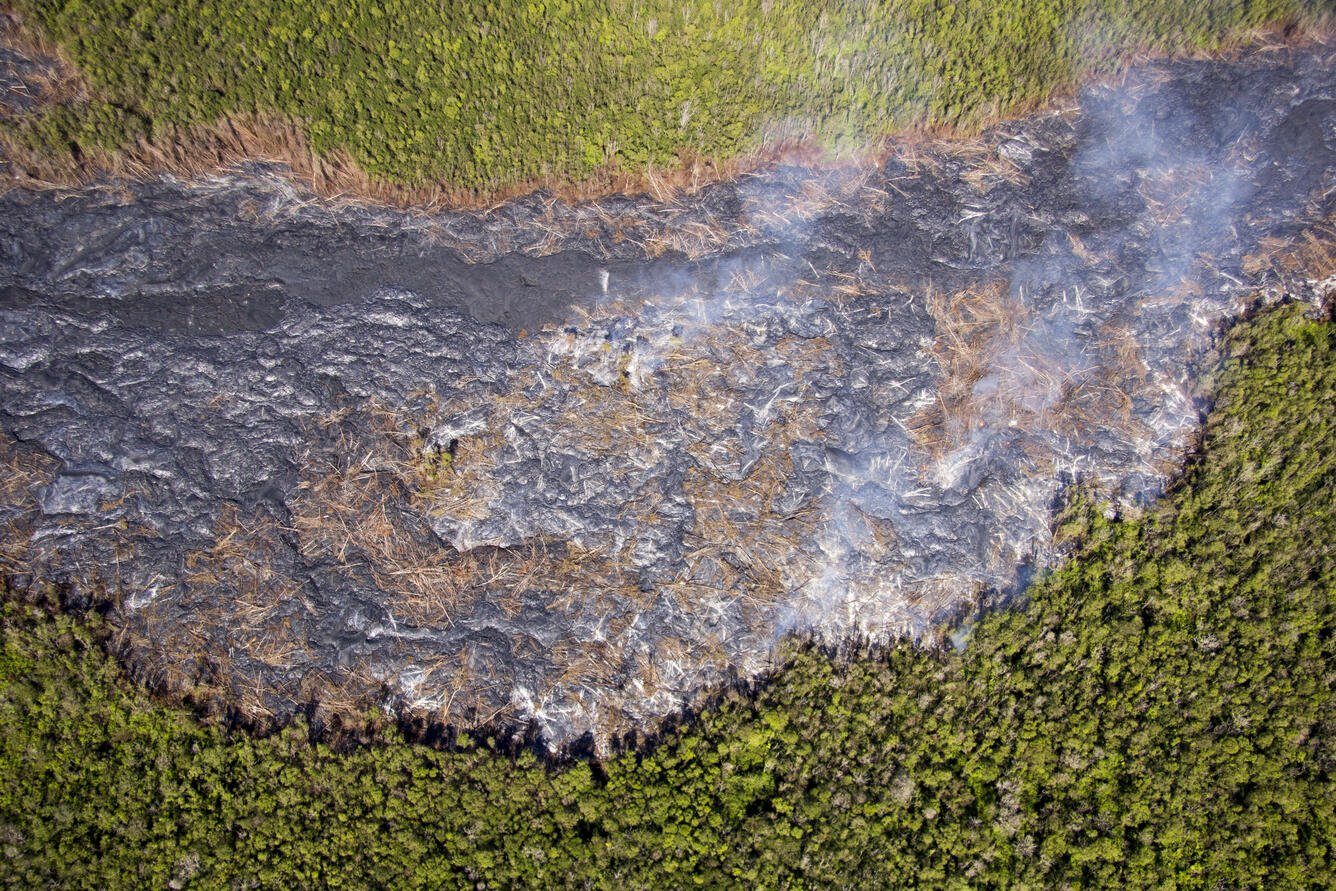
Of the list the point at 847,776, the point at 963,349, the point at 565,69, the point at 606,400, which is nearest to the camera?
the point at 847,776

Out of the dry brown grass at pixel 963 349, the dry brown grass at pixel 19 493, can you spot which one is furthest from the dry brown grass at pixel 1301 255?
the dry brown grass at pixel 19 493

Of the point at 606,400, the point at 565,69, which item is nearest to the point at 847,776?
the point at 606,400

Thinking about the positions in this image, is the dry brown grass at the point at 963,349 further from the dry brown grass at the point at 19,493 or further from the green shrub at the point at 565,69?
the dry brown grass at the point at 19,493

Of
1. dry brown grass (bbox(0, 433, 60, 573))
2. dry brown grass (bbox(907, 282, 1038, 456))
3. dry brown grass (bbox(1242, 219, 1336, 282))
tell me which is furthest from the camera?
dry brown grass (bbox(1242, 219, 1336, 282))

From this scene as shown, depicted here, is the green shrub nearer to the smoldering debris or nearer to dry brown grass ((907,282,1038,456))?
the smoldering debris

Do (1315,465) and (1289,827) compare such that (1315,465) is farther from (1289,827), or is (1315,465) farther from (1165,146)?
(1165,146)

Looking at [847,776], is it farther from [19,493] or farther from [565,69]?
[19,493]

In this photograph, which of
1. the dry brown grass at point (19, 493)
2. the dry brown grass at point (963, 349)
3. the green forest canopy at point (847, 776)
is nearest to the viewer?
the green forest canopy at point (847, 776)

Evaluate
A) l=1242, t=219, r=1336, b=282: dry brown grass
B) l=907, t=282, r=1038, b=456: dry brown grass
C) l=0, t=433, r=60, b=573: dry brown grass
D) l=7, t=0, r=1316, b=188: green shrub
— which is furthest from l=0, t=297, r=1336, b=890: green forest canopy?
l=7, t=0, r=1316, b=188: green shrub

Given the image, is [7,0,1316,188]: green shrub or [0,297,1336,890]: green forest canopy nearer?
[0,297,1336,890]: green forest canopy
